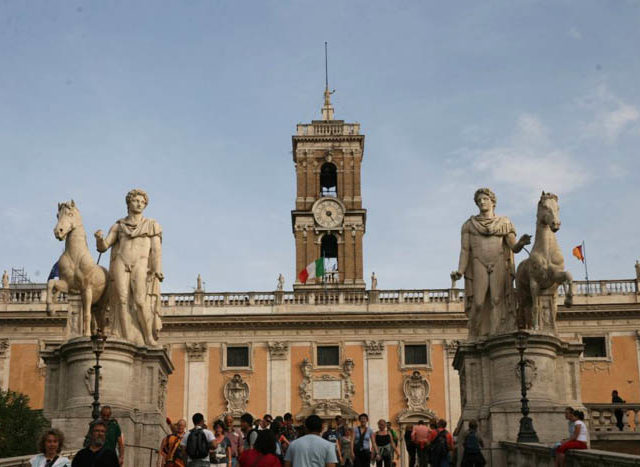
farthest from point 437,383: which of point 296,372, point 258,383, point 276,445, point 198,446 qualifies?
point 276,445

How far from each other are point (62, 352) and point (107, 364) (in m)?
1.22

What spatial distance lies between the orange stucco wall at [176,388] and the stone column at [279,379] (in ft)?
14.7

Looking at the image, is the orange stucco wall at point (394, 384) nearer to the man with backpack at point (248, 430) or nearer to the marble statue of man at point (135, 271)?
the marble statue of man at point (135, 271)

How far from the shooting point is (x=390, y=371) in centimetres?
5628

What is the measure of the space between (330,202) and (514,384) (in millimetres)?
44378

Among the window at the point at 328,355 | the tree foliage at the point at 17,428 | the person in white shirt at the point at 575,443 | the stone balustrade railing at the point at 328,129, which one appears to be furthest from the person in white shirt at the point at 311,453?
the stone balustrade railing at the point at 328,129

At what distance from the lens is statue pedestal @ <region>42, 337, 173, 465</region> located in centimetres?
2450

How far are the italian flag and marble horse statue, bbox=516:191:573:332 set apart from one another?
124 ft

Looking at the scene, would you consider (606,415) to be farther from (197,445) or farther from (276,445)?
(276,445)

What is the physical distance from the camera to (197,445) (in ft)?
56.1

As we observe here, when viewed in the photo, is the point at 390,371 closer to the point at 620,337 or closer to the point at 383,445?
the point at 620,337

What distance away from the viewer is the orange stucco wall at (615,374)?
54.7m

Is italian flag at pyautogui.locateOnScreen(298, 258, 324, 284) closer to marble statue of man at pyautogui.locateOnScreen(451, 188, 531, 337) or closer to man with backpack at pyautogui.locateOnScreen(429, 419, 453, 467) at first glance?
marble statue of man at pyautogui.locateOnScreen(451, 188, 531, 337)

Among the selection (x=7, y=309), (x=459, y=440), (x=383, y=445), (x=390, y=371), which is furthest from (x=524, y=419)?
(x=7, y=309)
